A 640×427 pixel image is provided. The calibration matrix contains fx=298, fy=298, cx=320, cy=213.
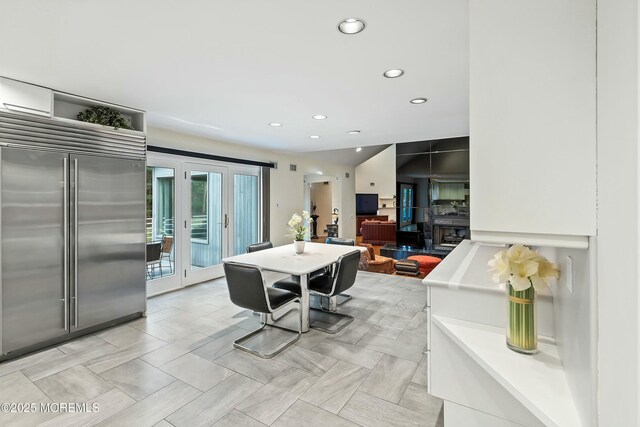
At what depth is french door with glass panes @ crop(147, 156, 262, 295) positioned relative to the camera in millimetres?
4449

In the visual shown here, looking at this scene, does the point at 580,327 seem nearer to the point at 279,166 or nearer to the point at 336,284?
the point at 336,284

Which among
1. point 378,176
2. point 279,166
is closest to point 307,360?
point 279,166

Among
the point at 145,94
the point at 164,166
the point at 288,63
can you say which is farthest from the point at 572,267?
the point at 164,166

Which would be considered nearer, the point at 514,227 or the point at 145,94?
the point at 514,227

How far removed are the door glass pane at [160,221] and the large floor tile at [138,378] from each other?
1.99 metres

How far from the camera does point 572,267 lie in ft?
3.20

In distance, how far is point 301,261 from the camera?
3.35 m

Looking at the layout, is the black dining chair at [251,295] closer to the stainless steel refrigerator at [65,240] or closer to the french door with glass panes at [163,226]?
the stainless steel refrigerator at [65,240]

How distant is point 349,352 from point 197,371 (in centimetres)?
132

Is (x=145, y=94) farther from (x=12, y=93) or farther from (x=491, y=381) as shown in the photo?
(x=491, y=381)

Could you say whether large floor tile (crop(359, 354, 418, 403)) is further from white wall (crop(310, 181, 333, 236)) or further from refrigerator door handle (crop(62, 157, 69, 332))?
white wall (crop(310, 181, 333, 236))

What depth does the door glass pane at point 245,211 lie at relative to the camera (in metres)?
5.72

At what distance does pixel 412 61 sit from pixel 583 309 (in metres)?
2.03

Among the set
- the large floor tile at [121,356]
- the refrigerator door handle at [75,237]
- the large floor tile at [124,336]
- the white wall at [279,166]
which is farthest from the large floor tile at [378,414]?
the white wall at [279,166]
